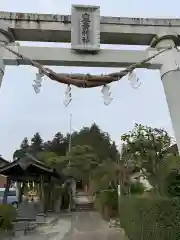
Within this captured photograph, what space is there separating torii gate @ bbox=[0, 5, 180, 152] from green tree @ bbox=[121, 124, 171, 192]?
35.4 inches

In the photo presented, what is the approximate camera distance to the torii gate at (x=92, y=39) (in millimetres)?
7023

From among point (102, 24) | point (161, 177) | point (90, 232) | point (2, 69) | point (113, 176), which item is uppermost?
point (102, 24)

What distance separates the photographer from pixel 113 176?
11938mm

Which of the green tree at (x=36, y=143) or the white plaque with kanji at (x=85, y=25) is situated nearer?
the white plaque with kanji at (x=85, y=25)

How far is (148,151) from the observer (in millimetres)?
7609

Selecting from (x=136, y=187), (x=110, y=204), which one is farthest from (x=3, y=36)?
(x=110, y=204)

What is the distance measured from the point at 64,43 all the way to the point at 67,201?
1481cm

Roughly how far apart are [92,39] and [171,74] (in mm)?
2042

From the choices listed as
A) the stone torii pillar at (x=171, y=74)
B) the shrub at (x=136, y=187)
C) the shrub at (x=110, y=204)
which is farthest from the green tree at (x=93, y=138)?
the stone torii pillar at (x=171, y=74)

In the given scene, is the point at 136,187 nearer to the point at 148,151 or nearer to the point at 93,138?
the point at 148,151

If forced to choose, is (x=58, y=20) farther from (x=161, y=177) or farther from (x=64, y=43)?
(x=161, y=177)

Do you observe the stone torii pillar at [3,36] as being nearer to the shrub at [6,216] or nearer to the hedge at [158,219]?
the shrub at [6,216]

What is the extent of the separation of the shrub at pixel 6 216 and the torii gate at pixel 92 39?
4001 millimetres

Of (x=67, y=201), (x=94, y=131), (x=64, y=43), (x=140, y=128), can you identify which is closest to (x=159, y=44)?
(x=64, y=43)
